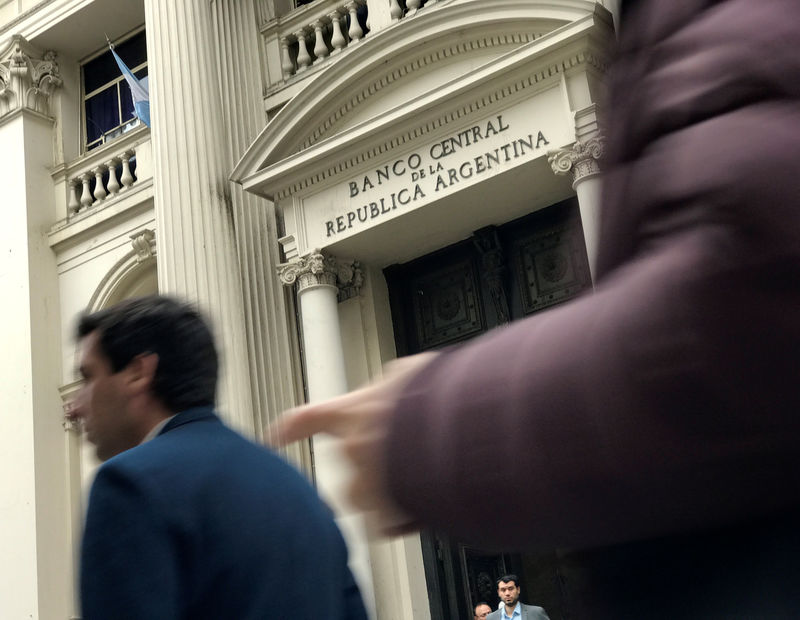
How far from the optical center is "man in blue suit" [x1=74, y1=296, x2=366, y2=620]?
59.9 inches

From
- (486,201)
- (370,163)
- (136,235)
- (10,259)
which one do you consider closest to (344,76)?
(370,163)

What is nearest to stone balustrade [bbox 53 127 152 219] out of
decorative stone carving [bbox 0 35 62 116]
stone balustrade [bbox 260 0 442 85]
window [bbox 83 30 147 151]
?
window [bbox 83 30 147 151]

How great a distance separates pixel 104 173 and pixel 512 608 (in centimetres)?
703

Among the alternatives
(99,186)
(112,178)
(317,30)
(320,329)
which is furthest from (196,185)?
(99,186)

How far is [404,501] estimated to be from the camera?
71cm

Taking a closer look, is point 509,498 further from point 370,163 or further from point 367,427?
point 370,163

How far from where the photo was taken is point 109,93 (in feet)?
41.8

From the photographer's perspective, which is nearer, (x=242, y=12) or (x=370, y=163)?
(x=370, y=163)

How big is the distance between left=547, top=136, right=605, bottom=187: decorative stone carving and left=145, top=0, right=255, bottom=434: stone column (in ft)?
9.53

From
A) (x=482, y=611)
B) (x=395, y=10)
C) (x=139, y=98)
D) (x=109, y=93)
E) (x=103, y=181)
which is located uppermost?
(x=109, y=93)

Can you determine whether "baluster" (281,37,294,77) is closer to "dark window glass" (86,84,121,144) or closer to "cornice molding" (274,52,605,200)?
"cornice molding" (274,52,605,200)

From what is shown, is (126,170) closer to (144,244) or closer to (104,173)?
(104,173)

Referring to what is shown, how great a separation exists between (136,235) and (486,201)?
13.6 ft

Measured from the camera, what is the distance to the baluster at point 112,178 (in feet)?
38.1
